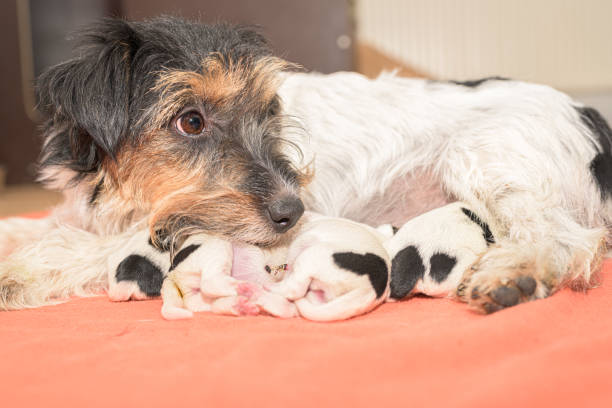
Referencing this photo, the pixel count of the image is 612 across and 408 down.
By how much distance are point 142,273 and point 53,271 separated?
0.49 meters

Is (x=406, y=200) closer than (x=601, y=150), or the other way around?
(x=601, y=150)

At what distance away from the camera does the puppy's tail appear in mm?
2283

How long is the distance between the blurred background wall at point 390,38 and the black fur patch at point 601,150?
16.5 feet

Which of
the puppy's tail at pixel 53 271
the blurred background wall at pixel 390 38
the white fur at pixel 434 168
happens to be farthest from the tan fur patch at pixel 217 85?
the blurred background wall at pixel 390 38

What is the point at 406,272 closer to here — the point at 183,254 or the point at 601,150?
the point at 183,254

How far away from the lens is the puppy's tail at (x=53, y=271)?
2.28 metres

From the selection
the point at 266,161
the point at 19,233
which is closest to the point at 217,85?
the point at 266,161

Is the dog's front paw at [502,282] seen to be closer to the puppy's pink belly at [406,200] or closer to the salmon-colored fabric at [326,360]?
the salmon-colored fabric at [326,360]

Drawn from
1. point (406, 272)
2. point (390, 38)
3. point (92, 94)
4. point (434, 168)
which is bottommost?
point (406, 272)

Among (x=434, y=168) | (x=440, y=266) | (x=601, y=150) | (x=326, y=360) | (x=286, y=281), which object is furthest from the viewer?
(x=434, y=168)

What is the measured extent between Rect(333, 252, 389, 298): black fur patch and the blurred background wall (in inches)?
228

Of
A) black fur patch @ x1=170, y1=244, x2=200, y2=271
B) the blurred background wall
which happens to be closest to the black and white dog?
black fur patch @ x1=170, y1=244, x2=200, y2=271

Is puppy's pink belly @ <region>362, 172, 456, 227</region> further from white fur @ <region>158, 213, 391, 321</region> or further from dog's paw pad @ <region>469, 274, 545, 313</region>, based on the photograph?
dog's paw pad @ <region>469, 274, 545, 313</region>

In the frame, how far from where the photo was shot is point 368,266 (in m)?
1.88
